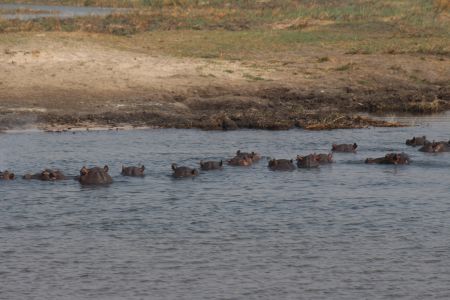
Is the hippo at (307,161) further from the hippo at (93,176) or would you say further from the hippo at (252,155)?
the hippo at (93,176)

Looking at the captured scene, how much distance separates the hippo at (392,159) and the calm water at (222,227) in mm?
161

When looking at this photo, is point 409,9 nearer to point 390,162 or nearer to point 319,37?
Answer: point 319,37

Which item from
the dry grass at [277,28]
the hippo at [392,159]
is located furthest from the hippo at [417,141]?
the dry grass at [277,28]

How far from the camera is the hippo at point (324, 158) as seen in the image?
21.1 m

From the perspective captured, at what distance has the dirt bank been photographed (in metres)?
26.0

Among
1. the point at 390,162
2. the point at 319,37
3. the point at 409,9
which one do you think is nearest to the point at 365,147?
the point at 390,162

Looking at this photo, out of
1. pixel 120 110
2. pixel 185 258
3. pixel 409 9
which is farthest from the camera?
pixel 409 9

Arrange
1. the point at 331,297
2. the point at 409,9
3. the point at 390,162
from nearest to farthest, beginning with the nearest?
the point at 331,297 → the point at 390,162 → the point at 409,9

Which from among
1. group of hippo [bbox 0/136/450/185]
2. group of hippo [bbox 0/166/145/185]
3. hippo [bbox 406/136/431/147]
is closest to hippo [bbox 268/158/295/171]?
group of hippo [bbox 0/136/450/185]

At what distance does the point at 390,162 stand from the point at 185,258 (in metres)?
7.57

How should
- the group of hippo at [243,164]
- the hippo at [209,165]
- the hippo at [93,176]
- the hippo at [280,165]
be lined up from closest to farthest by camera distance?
the hippo at [93,176]
the group of hippo at [243,164]
the hippo at [209,165]
the hippo at [280,165]

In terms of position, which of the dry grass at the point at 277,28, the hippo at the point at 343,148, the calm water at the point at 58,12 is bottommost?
the hippo at the point at 343,148

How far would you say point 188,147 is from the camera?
910 inches

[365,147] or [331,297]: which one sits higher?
[365,147]
